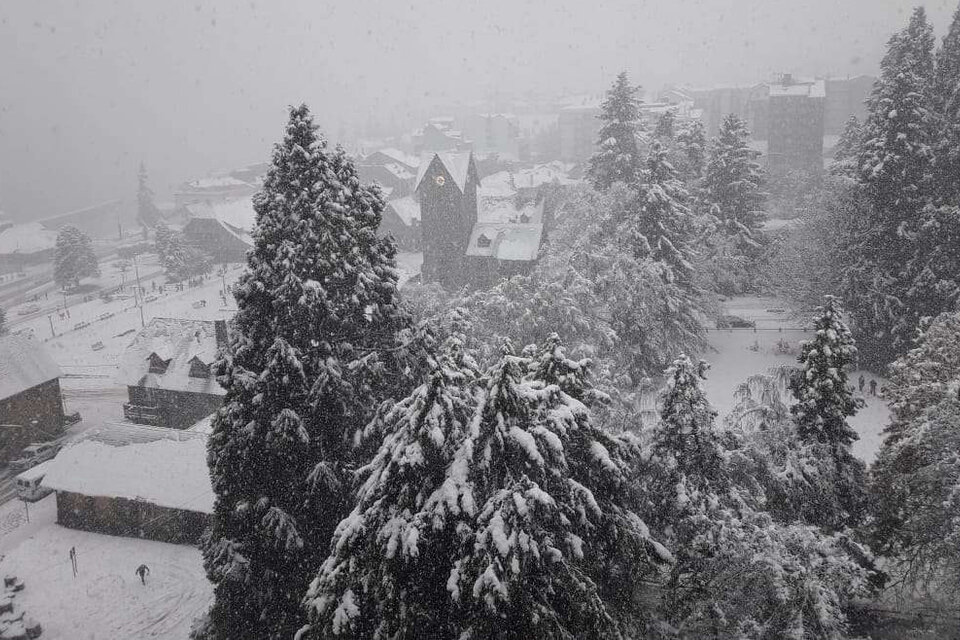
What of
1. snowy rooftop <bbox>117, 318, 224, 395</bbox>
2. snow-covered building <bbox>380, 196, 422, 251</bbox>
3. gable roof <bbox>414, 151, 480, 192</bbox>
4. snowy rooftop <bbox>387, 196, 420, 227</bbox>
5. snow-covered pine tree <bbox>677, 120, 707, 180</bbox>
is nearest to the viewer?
snowy rooftop <bbox>117, 318, 224, 395</bbox>

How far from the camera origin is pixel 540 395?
837cm

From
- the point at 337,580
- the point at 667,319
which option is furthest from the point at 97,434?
the point at 667,319

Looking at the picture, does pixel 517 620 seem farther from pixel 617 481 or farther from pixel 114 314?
pixel 114 314

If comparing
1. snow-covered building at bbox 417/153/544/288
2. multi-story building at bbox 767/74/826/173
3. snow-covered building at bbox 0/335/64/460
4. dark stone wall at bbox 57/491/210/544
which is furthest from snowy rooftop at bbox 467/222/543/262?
multi-story building at bbox 767/74/826/173

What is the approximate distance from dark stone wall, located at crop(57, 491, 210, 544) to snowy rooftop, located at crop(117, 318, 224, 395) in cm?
820

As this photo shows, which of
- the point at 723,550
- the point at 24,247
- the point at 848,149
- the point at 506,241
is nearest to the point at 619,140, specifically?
the point at 506,241

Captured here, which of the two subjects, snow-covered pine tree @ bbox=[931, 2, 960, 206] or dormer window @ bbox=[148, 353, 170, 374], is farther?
dormer window @ bbox=[148, 353, 170, 374]

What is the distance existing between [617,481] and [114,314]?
5833cm

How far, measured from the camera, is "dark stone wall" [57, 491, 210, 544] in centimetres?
2486

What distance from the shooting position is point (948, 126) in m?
28.5

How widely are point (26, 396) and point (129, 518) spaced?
568 inches

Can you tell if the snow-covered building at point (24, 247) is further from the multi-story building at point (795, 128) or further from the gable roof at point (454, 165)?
the multi-story building at point (795, 128)

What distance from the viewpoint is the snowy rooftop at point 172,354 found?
3369 centimetres

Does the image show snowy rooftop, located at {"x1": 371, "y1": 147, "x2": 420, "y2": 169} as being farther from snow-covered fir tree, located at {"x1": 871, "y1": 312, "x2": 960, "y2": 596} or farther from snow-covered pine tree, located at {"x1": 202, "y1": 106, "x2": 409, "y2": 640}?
snow-covered fir tree, located at {"x1": 871, "y1": 312, "x2": 960, "y2": 596}
